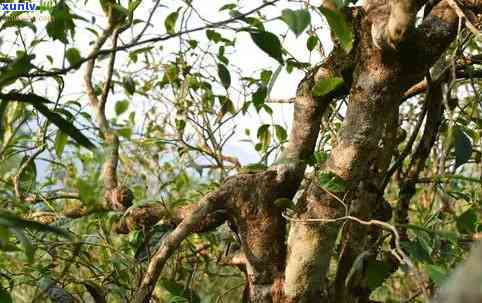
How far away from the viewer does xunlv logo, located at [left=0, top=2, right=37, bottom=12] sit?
1.17 m

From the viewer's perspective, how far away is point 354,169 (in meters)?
0.99

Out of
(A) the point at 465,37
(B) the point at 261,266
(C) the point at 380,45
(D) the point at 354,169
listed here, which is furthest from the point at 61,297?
(A) the point at 465,37

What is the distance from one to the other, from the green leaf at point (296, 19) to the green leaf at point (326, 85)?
1.05 feet

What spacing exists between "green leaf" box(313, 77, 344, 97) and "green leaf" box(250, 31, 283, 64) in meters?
0.26

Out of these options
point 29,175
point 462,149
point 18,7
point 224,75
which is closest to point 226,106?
point 224,75

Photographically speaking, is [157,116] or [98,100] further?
[157,116]

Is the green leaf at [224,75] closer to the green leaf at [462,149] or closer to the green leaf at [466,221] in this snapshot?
the green leaf at [462,149]

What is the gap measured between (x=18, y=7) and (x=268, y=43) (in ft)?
2.12

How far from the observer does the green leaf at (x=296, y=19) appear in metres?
0.65

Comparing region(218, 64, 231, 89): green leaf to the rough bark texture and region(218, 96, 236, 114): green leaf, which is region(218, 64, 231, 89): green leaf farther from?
region(218, 96, 236, 114): green leaf

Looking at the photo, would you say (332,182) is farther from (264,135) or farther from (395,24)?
(264,135)

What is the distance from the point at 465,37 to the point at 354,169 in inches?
14.7

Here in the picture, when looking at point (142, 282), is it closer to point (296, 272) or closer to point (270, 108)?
point (296, 272)

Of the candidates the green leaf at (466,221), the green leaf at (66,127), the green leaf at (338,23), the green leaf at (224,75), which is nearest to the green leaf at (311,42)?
the green leaf at (224,75)
